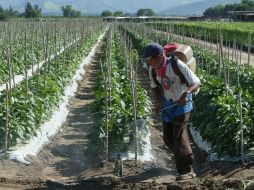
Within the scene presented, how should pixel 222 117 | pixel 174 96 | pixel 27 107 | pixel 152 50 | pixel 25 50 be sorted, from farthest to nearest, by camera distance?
pixel 25 50
pixel 27 107
pixel 222 117
pixel 174 96
pixel 152 50

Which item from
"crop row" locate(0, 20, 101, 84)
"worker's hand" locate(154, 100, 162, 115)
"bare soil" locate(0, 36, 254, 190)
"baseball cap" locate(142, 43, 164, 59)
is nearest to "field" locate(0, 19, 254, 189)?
"bare soil" locate(0, 36, 254, 190)

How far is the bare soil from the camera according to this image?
6.21 meters

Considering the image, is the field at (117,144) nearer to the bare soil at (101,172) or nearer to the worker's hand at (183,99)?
the bare soil at (101,172)

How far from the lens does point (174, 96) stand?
635cm

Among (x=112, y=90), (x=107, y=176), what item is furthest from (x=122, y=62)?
(x=107, y=176)

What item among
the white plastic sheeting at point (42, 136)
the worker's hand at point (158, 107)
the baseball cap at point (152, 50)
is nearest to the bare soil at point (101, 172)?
the white plastic sheeting at point (42, 136)

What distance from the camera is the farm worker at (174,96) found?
6.12 m

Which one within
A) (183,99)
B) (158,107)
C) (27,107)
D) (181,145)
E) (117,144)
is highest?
(183,99)

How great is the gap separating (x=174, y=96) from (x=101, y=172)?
59.9 inches

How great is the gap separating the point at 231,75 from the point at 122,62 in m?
4.11

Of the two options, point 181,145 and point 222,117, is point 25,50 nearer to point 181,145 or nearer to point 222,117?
point 222,117

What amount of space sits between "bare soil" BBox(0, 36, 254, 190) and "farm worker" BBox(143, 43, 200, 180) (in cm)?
37

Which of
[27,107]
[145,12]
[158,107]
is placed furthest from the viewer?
[145,12]

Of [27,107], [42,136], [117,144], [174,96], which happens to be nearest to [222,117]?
[117,144]
